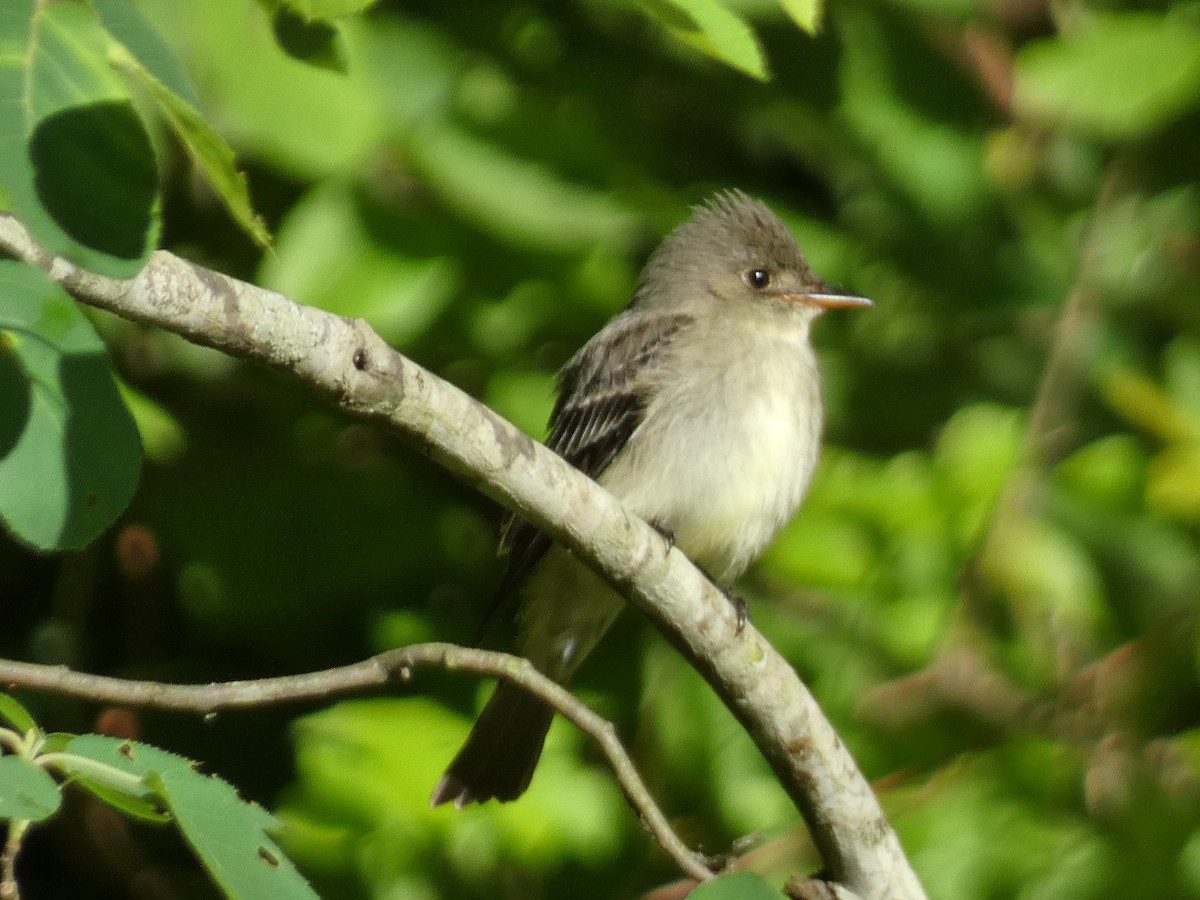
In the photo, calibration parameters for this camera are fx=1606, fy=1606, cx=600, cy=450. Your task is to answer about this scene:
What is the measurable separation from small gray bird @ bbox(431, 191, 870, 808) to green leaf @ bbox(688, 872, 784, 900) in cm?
161

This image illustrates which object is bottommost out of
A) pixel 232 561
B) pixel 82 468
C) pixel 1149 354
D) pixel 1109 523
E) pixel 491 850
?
pixel 491 850

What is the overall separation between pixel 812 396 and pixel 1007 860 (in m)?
1.39

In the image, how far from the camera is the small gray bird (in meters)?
4.11

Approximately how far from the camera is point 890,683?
12.2 feet

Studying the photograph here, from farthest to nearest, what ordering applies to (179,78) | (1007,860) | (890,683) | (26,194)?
(890,683), (1007,860), (179,78), (26,194)

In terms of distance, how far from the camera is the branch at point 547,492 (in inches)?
85.2

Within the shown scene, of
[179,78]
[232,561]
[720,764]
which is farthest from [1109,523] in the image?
[179,78]

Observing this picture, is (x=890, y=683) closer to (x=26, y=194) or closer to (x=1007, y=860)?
(x=1007, y=860)

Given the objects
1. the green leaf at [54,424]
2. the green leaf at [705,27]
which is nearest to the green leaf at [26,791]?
the green leaf at [54,424]

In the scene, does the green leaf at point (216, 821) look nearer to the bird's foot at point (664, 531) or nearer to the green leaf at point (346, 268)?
the green leaf at point (346, 268)

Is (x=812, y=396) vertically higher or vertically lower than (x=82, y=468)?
higher

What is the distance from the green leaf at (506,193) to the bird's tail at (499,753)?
3.21 feet

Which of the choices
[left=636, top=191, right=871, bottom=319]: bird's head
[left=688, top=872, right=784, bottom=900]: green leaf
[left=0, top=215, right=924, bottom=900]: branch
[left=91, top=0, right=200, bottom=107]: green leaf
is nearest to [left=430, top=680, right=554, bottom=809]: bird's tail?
[left=0, top=215, right=924, bottom=900]: branch

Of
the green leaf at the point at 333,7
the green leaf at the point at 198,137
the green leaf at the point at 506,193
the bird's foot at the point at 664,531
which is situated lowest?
the bird's foot at the point at 664,531
